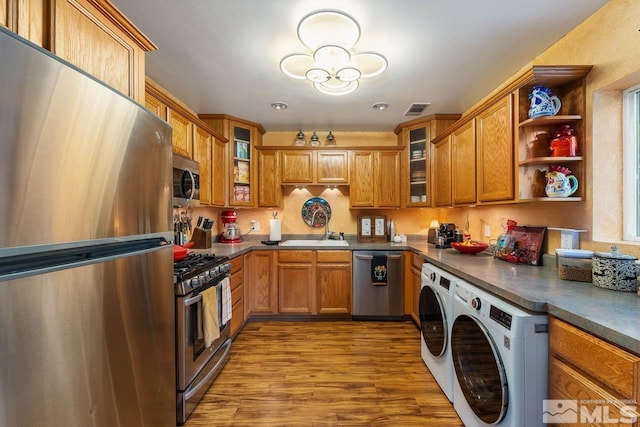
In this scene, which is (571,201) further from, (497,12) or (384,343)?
(384,343)

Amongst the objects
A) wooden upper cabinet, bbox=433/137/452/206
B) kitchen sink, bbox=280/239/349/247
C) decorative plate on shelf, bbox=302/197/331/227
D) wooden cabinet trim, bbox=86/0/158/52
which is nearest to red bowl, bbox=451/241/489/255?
→ wooden upper cabinet, bbox=433/137/452/206

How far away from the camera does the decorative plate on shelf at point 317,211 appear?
3.68 m

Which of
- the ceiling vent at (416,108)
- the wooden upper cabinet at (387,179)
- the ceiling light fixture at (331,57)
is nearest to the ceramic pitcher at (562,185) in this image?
the ceiling light fixture at (331,57)

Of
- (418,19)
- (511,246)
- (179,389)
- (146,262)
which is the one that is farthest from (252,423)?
(418,19)

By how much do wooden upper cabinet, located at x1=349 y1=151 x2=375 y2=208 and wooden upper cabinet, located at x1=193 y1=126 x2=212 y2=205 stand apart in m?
1.72

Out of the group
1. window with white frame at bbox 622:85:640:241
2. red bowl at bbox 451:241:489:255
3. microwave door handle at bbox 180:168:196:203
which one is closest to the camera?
window with white frame at bbox 622:85:640:241

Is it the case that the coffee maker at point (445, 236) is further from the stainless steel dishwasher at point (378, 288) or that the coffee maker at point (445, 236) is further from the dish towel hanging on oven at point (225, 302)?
the dish towel hanging on oven at point (225, 302)

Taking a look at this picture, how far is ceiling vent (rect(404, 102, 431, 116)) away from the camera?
278cm

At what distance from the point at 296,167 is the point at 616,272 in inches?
115

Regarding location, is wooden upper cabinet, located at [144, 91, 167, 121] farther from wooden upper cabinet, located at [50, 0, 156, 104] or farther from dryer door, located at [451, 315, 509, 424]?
dryer door, located at [451, 315, 509, 424]

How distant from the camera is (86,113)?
2.42ft

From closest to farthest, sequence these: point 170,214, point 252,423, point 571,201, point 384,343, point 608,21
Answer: point 170,214 < point 608,21 < point 252,423 < point 571,201 < point 384,343

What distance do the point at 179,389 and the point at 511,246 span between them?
2492 mm

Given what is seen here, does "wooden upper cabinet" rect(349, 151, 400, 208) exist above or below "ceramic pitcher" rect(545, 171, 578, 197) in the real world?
above
